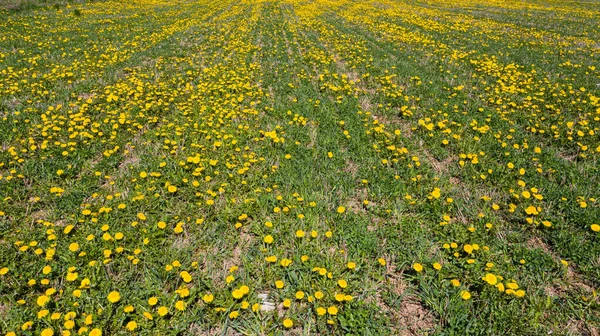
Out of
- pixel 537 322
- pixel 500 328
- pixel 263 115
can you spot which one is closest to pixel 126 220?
pixel 263 115

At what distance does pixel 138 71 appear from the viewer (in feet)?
31.5

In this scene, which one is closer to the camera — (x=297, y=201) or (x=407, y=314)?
(x=407, y=314)

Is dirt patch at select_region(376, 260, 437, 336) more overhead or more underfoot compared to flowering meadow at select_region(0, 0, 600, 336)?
more underfoot

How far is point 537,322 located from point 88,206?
5151 mm

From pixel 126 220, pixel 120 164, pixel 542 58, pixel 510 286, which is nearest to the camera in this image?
pixel 510 286

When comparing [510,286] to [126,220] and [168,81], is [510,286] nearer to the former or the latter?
[126,220]

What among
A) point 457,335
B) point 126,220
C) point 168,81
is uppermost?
point 168,81

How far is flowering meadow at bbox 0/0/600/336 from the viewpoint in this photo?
9.81 ft

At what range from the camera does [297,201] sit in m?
4.34

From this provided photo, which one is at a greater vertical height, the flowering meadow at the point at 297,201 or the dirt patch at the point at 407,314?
the flowering meadow at the point at 297,201

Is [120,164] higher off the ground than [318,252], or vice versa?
[120,164]

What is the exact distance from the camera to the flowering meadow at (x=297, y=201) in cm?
299

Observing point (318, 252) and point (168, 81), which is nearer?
point (318, 252)

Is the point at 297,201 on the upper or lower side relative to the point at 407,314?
upper
